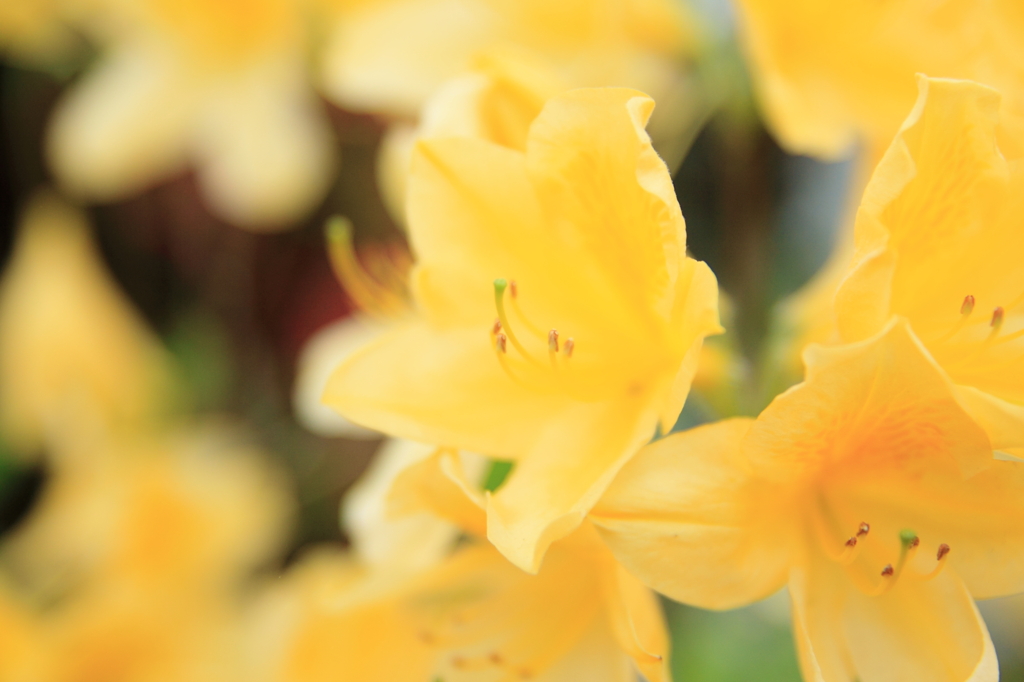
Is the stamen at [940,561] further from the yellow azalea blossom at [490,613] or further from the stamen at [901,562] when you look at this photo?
the yellow azalea blossom at [490,613]

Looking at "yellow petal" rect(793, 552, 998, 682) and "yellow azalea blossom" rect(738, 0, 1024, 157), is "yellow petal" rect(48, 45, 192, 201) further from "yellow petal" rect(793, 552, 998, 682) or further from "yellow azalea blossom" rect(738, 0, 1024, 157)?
"yellow petal" rect(793, 552, 998, 682)

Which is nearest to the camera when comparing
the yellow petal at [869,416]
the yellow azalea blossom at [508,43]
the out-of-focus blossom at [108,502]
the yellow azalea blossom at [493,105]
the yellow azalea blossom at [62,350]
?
the yellow petal at [869,416]

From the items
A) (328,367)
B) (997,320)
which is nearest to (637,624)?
(997,320)

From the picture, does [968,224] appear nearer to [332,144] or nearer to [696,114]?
[696,114]

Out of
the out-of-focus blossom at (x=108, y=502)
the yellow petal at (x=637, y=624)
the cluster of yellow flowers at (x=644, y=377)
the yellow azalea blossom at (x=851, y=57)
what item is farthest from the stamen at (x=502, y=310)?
the out-of-focus blossom at (x=108, y=502)

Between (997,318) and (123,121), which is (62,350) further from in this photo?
(997,318)

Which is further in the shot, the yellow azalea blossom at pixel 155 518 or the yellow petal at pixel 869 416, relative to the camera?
the yellow azalea blossom at pixel 155 518

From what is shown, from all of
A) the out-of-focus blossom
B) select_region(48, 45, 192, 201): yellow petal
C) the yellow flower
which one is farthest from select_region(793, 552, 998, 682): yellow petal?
select_region(48, 45, 192, 201): yellow petal

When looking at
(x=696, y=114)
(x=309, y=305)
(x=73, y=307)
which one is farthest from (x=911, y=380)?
(x=309, y=305)
